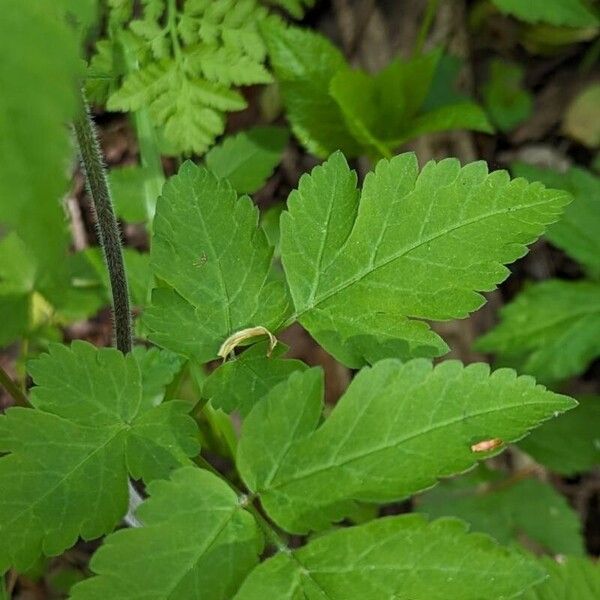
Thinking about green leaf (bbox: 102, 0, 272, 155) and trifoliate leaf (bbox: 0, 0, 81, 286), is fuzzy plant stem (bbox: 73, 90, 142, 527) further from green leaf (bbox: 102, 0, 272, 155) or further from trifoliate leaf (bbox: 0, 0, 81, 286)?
trifoliate leaf (bbox: 0, 0, 81, 286)

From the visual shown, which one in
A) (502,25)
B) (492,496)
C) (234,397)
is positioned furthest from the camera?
(502,25)

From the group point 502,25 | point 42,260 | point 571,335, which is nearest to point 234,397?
point 42,260

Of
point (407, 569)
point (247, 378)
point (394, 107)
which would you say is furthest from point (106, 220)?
point (394, 107)

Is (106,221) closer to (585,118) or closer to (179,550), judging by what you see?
(179,550)

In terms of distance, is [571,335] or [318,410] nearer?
[318,410]

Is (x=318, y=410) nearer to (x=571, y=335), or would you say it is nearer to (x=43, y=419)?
(x=43, y=419)

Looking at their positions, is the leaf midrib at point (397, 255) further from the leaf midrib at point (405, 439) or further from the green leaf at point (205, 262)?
the leaf midrib at point (405, 439)

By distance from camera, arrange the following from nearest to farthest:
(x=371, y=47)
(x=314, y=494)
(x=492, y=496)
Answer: (x=314, y=494)
(x=492, y=496)
(x=371, y=47)
